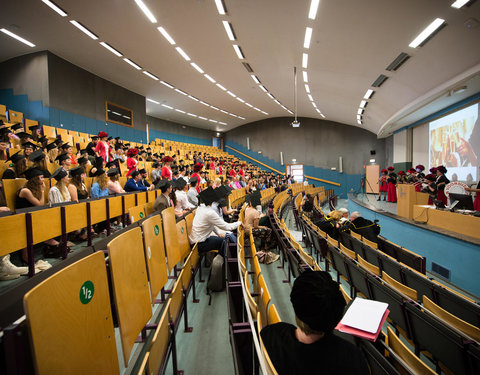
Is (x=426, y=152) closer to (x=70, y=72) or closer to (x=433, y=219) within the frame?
(x=433, y=219)

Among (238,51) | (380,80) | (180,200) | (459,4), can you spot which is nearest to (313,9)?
(459,4)

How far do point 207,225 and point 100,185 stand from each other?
2.37 metres

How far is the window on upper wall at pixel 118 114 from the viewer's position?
12.3 m

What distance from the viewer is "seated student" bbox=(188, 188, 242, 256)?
3.26 metres

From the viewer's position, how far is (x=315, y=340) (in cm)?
102

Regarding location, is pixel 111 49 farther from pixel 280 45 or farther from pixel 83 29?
pixel 280 45

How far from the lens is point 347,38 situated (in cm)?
671

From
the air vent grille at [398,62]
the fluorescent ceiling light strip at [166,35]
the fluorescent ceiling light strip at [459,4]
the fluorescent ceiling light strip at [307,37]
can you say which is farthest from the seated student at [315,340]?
the fluorescent ceiling light strip at [166,35]

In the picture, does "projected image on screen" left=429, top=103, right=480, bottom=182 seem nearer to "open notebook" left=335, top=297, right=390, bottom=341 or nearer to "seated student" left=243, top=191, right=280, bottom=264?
A: "seated student" left=243, top=191, right=280, bottom=264

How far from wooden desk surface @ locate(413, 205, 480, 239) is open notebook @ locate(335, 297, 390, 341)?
353cm

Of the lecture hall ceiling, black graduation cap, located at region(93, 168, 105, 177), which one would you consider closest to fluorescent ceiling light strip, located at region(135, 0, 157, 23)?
the lecture hall ceiling

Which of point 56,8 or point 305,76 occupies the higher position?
point 56,8

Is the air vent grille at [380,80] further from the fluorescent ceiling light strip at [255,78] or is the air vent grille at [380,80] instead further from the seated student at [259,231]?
the seated student at [259,231]

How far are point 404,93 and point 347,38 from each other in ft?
11.5
